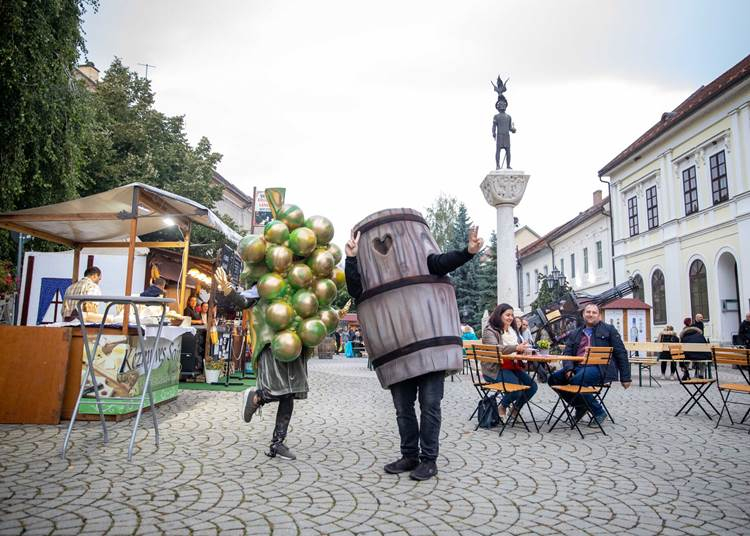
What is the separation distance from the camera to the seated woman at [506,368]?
21.3 feet

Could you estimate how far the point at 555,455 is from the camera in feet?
16.3

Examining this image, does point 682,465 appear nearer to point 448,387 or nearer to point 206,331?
point 448,387

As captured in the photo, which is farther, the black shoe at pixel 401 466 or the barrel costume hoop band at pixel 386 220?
the barrel costume hoop band at pixel 386 220

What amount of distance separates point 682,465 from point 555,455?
104 centimetres

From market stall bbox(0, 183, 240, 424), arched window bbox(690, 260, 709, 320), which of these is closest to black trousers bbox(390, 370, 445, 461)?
market stall bbox(0, 183, 240, 424)

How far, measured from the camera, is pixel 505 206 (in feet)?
50.0

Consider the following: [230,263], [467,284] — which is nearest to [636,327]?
[230,263]

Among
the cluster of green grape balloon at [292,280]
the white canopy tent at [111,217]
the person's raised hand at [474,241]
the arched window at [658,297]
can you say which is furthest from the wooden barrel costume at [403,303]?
the arched window at [658,297]

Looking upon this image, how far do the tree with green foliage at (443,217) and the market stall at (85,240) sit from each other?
36360mm

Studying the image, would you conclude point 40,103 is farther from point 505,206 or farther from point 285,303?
point 505,206

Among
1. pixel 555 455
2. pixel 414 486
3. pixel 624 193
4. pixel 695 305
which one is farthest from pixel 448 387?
pixel 624 193

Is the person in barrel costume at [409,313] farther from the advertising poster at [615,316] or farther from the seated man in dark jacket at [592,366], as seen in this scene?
the advertising poster at [615,316]

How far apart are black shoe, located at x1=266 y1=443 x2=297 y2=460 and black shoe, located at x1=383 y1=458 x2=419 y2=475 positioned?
0.86 metres

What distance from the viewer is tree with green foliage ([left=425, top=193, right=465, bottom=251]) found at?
45312 mm
